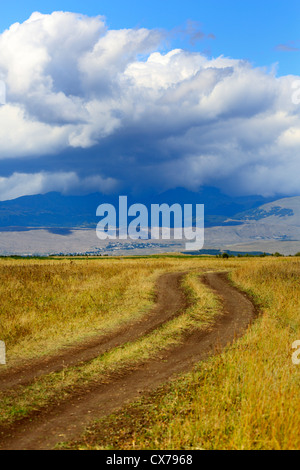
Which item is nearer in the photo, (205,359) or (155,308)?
(205,359)

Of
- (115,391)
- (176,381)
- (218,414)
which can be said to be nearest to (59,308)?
(115,391)

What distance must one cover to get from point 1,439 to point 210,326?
12.0m

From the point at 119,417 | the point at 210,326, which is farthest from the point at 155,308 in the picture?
the point at 119,417

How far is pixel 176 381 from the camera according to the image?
36.4 feet

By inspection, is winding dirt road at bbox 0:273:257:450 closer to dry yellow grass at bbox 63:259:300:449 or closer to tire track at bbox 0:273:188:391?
tire track at bbox 0:273:188:391

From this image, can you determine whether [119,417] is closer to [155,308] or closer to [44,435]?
[44,435]

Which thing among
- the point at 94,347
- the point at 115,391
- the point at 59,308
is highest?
the point at 59,308

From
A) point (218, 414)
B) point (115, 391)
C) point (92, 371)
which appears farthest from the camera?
point (92, 371)

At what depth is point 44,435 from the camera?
8.13 m

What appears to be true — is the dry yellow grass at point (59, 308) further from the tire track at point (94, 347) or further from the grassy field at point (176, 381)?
the tire track at point (94, 347)

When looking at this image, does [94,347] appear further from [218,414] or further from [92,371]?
[218,414]

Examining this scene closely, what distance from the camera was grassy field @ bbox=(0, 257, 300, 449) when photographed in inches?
304
